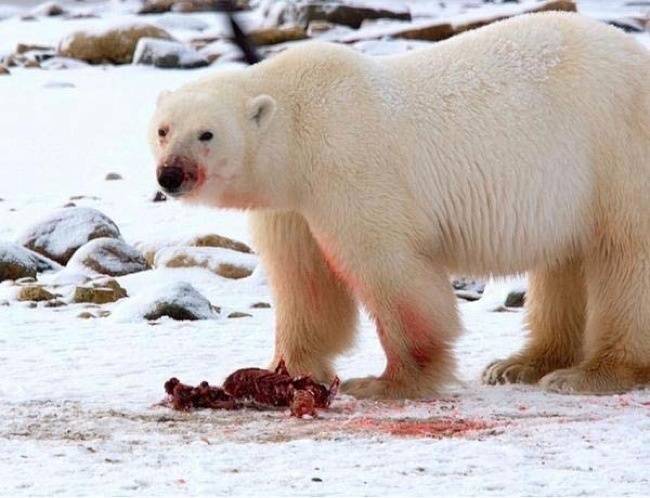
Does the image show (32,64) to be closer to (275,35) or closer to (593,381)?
(275,35)

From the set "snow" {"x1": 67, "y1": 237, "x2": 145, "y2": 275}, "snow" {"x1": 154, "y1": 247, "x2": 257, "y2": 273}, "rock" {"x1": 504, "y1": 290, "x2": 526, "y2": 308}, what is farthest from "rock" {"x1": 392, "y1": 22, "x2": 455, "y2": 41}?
"rock" {"x1": 504, "y1": 290, "x2": 526, "y2": 308}

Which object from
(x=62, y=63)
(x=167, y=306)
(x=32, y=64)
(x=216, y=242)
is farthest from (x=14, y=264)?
(x=62, y=63)

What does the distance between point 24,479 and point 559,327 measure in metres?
3.14

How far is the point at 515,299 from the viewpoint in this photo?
8.40 m

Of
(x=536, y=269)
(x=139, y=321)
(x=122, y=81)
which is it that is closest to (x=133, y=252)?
(x=139, y=321)

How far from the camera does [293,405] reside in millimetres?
5367

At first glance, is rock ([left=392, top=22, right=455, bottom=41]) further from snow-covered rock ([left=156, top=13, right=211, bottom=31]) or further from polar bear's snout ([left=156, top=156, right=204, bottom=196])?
polar bear's snout ([left=156, top=156, right=204, bottom=196])

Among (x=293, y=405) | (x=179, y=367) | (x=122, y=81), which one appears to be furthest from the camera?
(x=122, y=81)

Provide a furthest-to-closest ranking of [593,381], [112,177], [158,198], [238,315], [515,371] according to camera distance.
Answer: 1. [112,177]
2. [158,198]
3. [238,315]
4. [515,371]
5. [593,381]

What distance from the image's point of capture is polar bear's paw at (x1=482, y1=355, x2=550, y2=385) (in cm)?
639

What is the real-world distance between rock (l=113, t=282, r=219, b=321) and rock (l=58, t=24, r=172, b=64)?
14.2m

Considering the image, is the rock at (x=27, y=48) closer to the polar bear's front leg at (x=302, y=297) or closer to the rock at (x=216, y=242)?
the rock at (x=216, y=242)

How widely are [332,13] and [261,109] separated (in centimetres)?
1977

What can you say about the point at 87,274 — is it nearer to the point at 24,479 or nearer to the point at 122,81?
the point at 24,479
